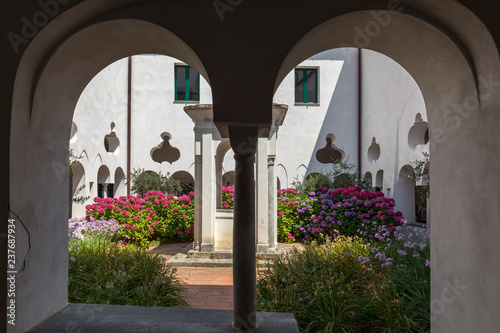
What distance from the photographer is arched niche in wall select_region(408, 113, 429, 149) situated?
30.9ft

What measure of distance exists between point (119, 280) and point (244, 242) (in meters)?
2.16

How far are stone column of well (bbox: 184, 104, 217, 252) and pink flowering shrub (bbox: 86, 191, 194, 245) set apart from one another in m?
2.12

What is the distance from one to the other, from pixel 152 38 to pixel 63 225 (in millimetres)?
1639

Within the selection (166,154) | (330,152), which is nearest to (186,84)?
(166,154)

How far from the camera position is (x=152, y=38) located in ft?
8.75

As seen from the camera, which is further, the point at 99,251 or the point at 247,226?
the point at 99,251

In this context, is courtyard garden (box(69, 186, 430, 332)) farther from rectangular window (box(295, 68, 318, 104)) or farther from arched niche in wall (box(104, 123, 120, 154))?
rectangular window (box(295, 68, 318, 104))

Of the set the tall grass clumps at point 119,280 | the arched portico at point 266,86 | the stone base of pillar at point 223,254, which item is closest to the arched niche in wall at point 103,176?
the stone base of pillar at point 223,254

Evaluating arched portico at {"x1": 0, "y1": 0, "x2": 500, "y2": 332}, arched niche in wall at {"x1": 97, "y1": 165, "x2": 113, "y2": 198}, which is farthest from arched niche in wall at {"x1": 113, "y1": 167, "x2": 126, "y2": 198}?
arched portico at {"x1": 0, "y1": 0, "x2": 500, "y2": 332}

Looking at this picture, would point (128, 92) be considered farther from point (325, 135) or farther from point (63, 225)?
point (63, 225)

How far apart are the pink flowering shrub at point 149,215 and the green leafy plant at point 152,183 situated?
2.39 metres

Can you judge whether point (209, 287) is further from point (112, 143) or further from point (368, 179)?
point (368, 179)

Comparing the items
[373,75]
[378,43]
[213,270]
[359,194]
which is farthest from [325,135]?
[378,43]

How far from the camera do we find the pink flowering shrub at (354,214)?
779cm
